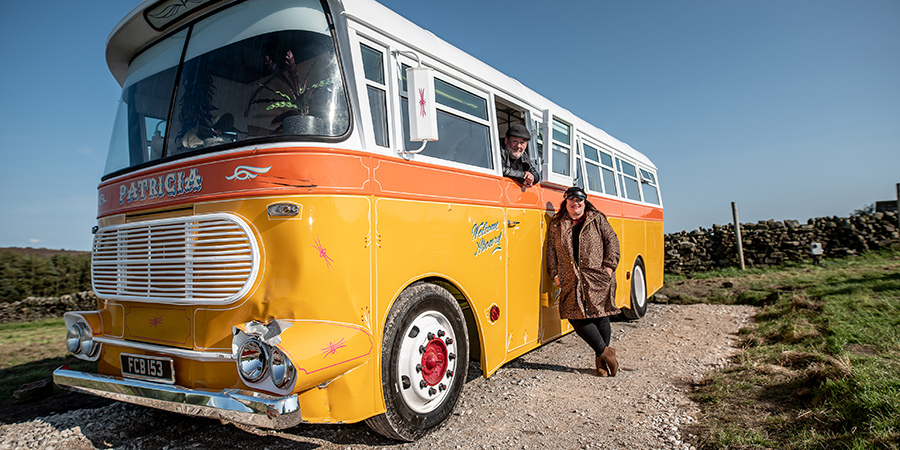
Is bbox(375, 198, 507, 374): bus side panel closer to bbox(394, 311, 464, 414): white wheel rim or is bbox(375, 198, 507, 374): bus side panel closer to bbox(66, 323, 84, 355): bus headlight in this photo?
bbox(394, 311, 464, 414): white wheel rim

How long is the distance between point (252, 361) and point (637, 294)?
7333mm

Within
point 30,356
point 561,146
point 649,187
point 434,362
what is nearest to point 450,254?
point 434,362

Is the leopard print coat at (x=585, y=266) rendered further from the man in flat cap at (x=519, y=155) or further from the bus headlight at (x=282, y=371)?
the bus headlight at (x=282, y=371)

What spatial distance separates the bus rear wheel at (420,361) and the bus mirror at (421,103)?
1076 millimetres

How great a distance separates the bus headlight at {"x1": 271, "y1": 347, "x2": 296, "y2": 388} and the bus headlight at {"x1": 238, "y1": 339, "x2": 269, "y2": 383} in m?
0.09

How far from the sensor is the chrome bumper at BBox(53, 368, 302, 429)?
7.95ft

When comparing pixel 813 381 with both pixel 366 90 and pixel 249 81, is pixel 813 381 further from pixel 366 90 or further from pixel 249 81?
pixel 249 81

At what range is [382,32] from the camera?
3.34 m

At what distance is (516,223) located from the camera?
4.75 metres

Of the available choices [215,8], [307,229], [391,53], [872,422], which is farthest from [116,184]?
[872,422]

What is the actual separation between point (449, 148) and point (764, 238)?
16.8m

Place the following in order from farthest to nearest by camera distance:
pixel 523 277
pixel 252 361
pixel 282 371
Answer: pixel 523 277, pixel 252 361, pixel 282 371

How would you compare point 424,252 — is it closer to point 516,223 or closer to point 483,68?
point 516,223

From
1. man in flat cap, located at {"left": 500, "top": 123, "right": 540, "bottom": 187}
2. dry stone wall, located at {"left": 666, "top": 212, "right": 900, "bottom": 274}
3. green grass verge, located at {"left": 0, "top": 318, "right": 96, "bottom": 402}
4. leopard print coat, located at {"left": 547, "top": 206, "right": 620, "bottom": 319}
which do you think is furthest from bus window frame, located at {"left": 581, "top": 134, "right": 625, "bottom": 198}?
dry stone wall, located at {"left": 666, "top": 212, "right": 900, "bottom": 274}
